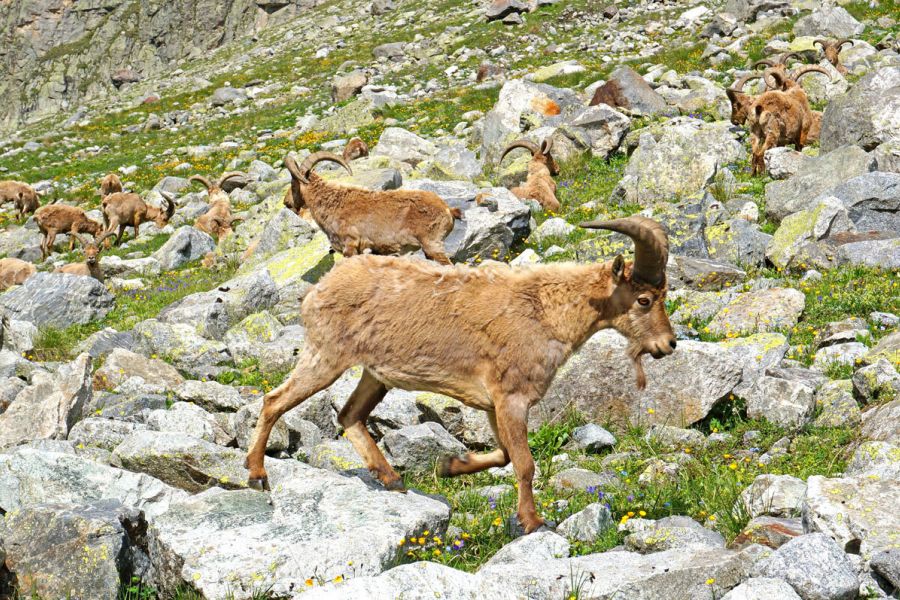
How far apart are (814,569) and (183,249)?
17554mm

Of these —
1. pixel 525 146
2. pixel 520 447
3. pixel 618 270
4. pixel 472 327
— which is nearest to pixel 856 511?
pixel 520 447

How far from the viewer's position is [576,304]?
718cm

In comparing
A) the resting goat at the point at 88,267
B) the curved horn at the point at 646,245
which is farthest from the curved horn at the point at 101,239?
the curved horn at the point at 646,245

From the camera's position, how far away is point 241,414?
8891mm

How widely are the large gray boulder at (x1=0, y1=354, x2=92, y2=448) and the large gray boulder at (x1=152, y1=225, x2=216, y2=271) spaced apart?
32.7 feet

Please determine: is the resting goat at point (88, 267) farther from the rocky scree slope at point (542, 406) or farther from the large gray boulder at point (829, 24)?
the large gray boulder at point (829, 24)

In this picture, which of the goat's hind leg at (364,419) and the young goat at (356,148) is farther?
the young goat at (356,148)

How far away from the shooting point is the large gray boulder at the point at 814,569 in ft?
15.2

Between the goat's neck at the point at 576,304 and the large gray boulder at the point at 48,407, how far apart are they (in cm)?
530

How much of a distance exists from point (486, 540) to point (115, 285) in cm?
1418

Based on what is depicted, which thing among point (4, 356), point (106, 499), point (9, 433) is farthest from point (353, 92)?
point (106, 499)

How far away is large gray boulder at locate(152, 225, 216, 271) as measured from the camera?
19969 millimetres

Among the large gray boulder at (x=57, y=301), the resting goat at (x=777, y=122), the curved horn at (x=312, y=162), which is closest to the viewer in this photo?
the large gray boulder at (x=57, y=301)

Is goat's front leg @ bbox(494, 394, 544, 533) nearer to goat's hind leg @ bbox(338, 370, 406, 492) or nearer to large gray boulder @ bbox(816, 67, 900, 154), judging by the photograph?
goat's hind leg @ bbox(338, 370, 406, 492)
